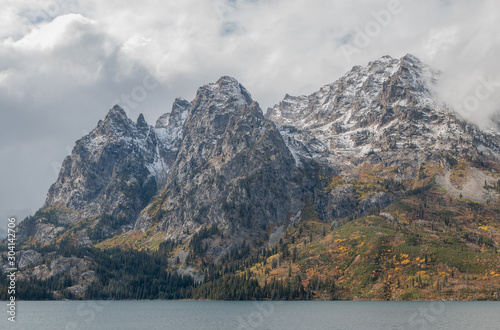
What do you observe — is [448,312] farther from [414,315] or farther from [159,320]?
[159,320]

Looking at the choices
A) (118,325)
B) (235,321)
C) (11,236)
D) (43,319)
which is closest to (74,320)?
(43,319)

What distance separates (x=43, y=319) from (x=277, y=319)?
101m

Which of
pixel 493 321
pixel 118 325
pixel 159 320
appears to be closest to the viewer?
pixel 493 321

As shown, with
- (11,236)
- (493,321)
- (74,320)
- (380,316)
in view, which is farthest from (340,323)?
(11,236)

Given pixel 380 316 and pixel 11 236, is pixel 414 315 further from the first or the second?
pixel 11 236

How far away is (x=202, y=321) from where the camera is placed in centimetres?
17275

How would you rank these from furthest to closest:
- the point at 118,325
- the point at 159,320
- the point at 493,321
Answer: the point at 159,320 → the point at 118,325 → the point at 493,321

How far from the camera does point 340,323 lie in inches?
6166

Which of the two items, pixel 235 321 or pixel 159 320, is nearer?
pixel 235 321

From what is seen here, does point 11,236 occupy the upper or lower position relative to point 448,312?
upper

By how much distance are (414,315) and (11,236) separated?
519 ft

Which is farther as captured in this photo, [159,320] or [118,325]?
[159,320]

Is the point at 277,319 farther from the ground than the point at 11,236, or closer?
closer

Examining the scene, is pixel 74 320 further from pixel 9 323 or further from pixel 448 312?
pixel 448 312
